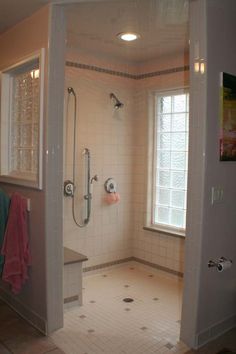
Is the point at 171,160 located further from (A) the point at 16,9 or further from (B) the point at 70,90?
(A) the point at 16,9

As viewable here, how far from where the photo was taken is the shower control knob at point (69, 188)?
12.2 ft

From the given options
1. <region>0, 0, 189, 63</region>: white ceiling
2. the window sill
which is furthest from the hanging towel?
the window sill

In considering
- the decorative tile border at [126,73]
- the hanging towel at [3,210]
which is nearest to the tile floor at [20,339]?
the hanging towel at [3,210]

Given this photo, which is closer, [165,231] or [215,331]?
[215,331]

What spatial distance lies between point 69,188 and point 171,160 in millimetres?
1254

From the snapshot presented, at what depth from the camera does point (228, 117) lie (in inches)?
99.9

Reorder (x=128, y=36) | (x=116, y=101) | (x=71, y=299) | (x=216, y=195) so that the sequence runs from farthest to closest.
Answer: (x=116, y=101), (x=128, y=36), (x=71, y=299), (x=216, y=195)

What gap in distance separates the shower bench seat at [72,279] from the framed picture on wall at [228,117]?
1559mm

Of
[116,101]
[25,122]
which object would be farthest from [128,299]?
[116,101]

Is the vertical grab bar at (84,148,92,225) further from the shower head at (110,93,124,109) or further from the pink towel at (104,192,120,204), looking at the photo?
the shower head at (110,93,124,109)

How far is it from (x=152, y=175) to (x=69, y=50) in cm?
174

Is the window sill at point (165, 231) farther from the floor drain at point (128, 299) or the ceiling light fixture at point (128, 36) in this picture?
the ceiling light fixture at point (128, 36)

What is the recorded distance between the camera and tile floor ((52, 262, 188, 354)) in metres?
2.53

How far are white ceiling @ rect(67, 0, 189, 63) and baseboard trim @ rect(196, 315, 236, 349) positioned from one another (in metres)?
2.41
